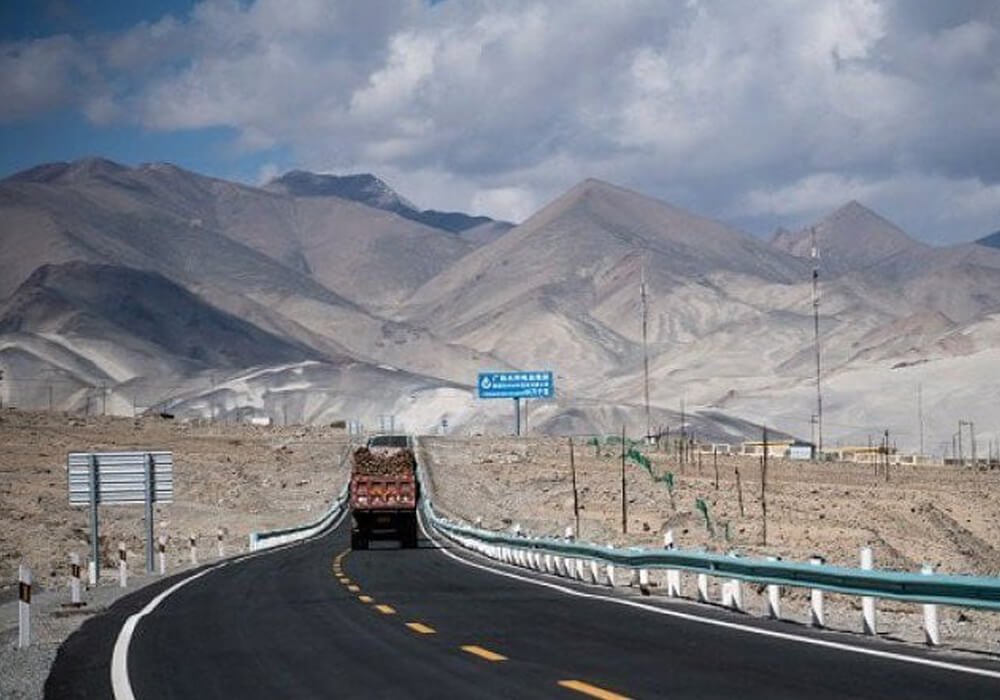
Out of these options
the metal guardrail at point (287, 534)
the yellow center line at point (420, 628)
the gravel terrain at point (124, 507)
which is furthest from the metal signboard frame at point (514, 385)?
the yellow center line at point (420, 628)

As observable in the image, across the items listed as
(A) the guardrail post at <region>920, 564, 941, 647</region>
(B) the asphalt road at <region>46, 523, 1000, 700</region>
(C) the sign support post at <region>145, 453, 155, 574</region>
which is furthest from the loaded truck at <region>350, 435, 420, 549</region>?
(A) the guardrail post at <region>920, 564, 941, 647</region>

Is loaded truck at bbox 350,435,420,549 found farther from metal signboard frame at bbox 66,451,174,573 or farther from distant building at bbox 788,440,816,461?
distant building at bbox 788,440,816,461

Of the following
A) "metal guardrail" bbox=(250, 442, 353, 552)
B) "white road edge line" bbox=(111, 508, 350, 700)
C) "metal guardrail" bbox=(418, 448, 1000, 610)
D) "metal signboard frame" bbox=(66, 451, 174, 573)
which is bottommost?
"metal guardrail" bbox=(250, 442, 353, 552)

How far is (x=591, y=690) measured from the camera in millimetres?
13633

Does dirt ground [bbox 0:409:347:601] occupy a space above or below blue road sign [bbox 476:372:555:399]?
below

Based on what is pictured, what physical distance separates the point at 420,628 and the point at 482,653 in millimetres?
3688

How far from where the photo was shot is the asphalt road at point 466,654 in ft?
45.9

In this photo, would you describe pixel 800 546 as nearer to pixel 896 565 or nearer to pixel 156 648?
pixel 896 565

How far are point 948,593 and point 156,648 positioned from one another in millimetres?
9256

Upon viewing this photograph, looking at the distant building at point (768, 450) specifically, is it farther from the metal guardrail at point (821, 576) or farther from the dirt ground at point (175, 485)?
the metal guardrail at point (821, 576)

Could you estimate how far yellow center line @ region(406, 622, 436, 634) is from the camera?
20.2 meters

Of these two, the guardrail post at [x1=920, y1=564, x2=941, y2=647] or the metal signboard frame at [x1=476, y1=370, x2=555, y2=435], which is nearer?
the guardrail post at [x1=920, y1=564, x2=941, y2=647]

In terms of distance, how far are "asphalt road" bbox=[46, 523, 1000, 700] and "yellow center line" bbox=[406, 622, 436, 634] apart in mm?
93

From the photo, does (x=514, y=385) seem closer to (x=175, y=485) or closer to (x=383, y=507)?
(x=175, y=485)
